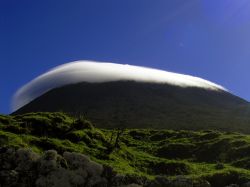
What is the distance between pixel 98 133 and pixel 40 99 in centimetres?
12798

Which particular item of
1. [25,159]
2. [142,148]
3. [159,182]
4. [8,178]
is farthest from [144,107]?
[8,178]

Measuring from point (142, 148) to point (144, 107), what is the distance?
92866mm

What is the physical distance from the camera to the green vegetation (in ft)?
159

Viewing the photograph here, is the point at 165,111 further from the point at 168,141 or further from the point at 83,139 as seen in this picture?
the point at 83,139

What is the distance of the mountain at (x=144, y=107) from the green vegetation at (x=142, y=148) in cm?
5573

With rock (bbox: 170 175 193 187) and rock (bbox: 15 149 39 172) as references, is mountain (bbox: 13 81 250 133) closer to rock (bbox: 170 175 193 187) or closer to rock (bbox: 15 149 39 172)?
rock (bbox: 170 175 193 187)

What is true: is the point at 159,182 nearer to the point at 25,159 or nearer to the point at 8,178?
the point at 25,159

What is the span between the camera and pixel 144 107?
160 m

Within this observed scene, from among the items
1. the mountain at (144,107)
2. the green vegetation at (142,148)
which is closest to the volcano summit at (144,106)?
the mountain at (144,107)

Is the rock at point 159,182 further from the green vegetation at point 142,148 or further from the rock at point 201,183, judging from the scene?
the rock at point 201,183

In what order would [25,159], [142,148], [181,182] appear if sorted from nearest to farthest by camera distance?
[25,159]
[181,182]
[142,148]

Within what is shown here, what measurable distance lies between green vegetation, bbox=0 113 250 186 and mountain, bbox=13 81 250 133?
55727mm

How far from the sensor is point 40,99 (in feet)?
615

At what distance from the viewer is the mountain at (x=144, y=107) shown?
13525 centimetres
